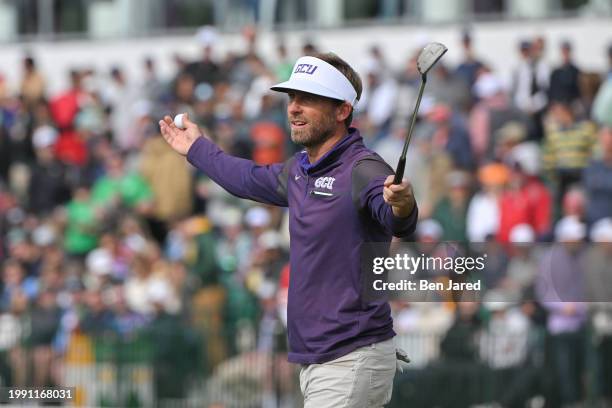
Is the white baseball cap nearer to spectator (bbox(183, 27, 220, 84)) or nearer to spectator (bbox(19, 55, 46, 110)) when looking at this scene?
spectator (bbox(183, 27, 220, 84))

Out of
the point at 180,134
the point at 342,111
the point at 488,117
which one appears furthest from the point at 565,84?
the point at 342,111

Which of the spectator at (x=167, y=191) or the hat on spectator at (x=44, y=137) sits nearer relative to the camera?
the spectator at (x=167, y=191)

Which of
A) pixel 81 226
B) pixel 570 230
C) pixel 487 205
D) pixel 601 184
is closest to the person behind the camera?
pixel 570 230

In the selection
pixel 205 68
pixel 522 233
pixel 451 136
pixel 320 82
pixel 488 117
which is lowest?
pixel 522 233

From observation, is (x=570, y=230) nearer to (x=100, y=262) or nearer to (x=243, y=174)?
(x=100, y=262)

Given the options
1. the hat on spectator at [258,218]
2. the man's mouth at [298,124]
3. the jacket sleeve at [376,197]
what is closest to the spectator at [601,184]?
the hat on spectator at [258,218]

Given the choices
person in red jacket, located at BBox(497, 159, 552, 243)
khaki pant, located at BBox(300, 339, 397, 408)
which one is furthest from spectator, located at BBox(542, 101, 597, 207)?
khaki pant, located at BBox(300, 339, 397, 408)

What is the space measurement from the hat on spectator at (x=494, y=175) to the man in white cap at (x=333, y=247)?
30.1 feet

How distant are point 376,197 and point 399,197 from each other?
38 cm

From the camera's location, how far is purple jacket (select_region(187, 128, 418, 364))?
721 cm

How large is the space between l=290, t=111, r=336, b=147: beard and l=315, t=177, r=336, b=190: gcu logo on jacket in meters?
0.19

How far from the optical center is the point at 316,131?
7.44 meters

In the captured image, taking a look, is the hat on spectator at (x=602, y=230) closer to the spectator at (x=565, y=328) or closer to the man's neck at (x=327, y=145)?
the spectator at (x=565, y=328)

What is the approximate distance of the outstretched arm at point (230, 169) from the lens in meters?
7.84
